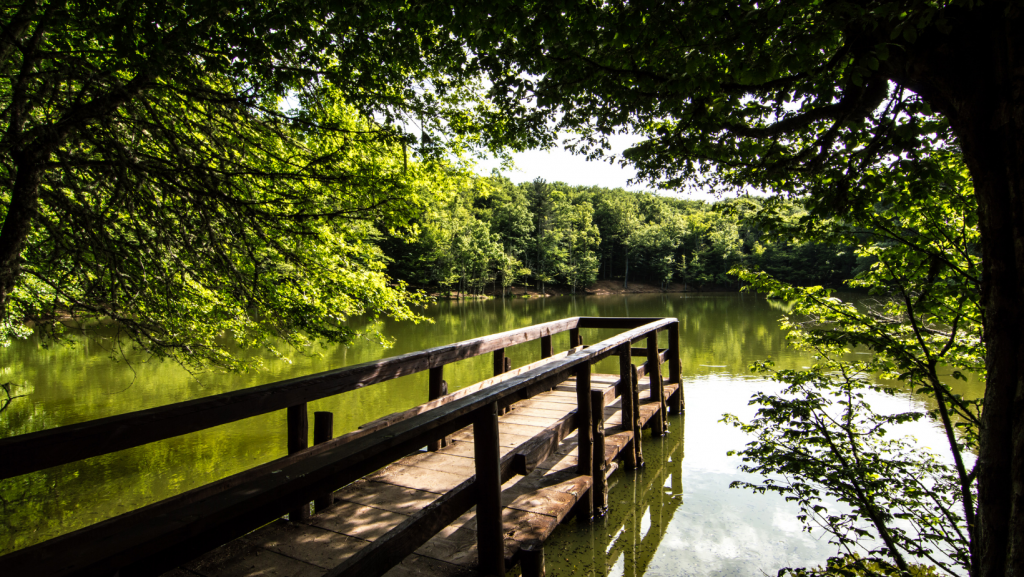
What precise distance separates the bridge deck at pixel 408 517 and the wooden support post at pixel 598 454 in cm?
24

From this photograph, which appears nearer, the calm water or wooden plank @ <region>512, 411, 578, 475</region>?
wooden plank @ <region>512, 411, 578, 475</region>

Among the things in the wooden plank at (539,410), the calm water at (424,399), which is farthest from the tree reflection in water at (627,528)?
the wooden plank at (539,410)

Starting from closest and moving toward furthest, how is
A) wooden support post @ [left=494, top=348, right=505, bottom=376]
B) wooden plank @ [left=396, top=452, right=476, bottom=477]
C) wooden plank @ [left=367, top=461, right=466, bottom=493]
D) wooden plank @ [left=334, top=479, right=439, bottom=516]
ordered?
wooden plank @ [left=334, top=479, right=439, bottom=516] < wooden plank @ [left=367, top=461, right=466, bottom=493] < wooden plank @ [left=396, top=452, right=476, bottom=477] < wooden support post @ [left=494, top=348, right=505, bottom=376]

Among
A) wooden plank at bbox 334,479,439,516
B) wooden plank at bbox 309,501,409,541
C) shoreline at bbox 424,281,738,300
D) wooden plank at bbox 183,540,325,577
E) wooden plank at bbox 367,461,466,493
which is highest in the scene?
wooden plank at bbox 183,540,325,577

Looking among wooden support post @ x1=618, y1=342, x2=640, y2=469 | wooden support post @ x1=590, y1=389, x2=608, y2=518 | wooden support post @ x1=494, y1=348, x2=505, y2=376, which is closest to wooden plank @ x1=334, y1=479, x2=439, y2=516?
wooden support post @ x1=590, y1=389, x2=608, y2=518

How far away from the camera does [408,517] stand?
2.43 m

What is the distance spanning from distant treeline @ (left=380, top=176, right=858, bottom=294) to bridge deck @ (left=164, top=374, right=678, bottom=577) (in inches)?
1445

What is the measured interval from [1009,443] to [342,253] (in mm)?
6145

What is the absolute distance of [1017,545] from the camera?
2.07m

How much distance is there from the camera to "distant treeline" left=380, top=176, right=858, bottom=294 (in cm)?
4553

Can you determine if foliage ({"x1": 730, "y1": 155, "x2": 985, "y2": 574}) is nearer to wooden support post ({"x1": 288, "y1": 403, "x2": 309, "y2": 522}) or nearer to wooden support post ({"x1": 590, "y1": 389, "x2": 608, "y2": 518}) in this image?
wooden support post ({"x1": 590, "y1": 389, "x2": 608, "y2": 518})

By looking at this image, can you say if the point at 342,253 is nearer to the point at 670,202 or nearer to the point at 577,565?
the point at 577,565

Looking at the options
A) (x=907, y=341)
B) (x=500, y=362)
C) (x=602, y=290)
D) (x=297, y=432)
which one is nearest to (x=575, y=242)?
(x=602, y=290)

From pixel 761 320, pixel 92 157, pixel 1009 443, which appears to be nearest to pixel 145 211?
pixel 92 157
